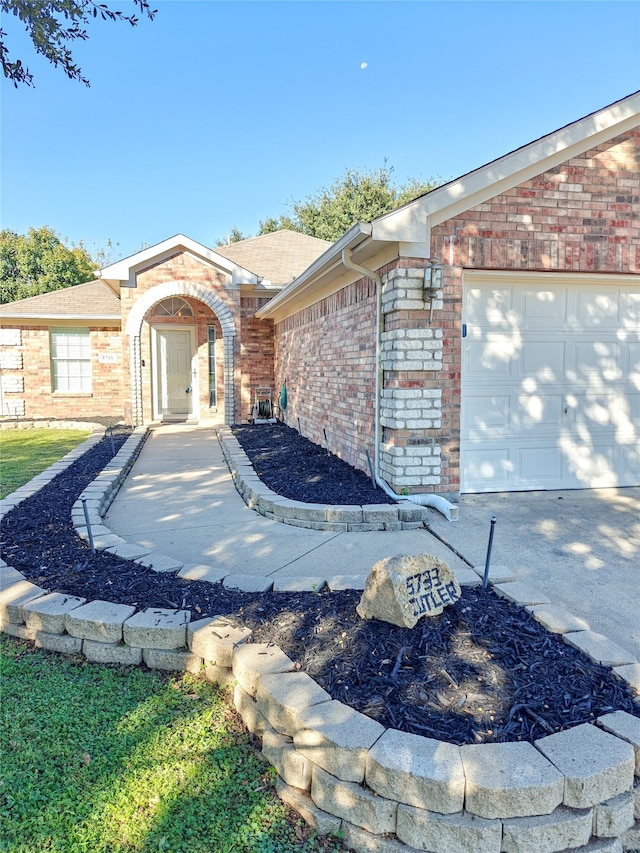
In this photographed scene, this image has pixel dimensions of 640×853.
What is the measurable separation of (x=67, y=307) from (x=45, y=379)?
6.92 feet

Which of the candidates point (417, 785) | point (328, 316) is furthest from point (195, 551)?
point (328, 316)

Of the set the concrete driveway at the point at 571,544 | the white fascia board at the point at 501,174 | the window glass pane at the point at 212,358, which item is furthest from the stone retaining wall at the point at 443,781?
the window glass pane at the point at 212,358

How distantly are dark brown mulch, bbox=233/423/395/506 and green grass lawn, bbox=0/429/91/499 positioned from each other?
3.14 m

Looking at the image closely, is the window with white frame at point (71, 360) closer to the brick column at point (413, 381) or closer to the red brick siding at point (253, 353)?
the red brick siding at point (253, 353)

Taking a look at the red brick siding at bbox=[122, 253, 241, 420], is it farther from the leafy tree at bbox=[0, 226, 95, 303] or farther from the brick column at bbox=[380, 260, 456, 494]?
the leafy tree at bbox=[0, 226, 95, 303]

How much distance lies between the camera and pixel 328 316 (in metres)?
9.00

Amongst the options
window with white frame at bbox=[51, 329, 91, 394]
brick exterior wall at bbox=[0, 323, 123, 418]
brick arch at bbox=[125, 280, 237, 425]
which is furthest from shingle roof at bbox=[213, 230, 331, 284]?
window with white frame at bbox=[51, 329, 91, 394]

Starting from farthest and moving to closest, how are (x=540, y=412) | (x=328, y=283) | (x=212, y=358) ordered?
(x=212, y=358), (x=328, y=283), (x=540, y=412)

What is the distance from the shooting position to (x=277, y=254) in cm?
1681

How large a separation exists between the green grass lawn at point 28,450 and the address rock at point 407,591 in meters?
5.32

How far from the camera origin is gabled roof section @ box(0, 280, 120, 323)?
15.2 m

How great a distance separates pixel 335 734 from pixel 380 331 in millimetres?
4629

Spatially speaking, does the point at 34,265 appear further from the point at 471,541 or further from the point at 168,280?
the point at 471,541

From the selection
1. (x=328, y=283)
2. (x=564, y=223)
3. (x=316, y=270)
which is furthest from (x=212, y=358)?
(x=564, y=223)
